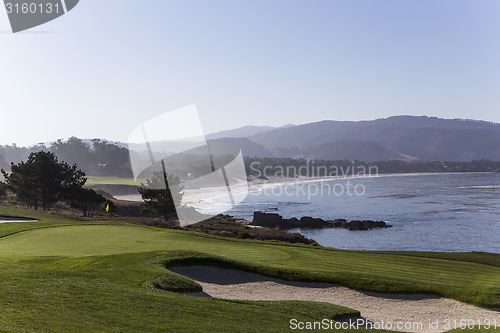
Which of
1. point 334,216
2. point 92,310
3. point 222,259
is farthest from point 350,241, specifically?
point 92,310

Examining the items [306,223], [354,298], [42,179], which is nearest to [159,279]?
[354,298]

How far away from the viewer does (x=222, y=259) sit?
19.2 metres

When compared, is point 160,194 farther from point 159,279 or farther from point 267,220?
point 159,279

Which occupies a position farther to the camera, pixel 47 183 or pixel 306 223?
pixel 306 223

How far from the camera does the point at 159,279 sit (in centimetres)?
1600

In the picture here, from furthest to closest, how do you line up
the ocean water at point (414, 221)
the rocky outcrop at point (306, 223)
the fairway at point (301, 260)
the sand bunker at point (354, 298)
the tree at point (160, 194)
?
the rocky outcrop at point (306, 223), the tree at point (160, 194), the ocean water at point (414, 221), the fairway at point (301, 260), the sand bunker at point (354, 298)

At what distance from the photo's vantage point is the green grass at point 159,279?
406 inches

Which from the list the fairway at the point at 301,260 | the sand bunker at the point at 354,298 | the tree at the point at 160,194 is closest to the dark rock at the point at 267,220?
the tree at the point at 160,194

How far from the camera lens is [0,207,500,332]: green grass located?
33.8 feet

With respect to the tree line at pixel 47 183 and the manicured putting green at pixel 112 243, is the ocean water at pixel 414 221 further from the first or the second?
the tree line at pixel 47 183

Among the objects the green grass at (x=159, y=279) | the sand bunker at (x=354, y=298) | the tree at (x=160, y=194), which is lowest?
the sand bunker at (x=354, y=298)

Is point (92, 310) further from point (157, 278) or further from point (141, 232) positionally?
point (141, 232)

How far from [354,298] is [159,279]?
7.25m

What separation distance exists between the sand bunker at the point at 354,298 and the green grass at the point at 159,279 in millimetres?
363
